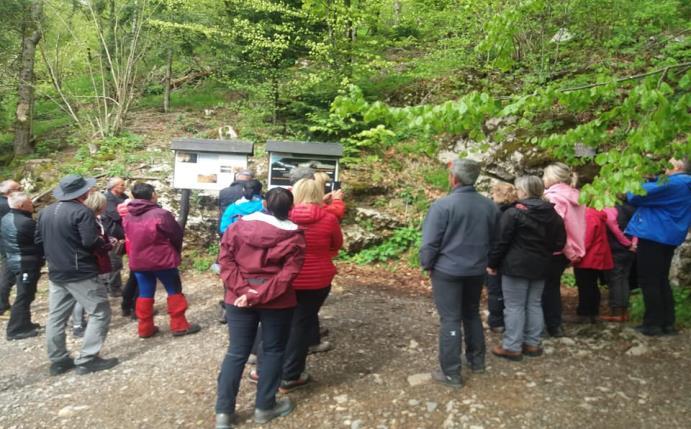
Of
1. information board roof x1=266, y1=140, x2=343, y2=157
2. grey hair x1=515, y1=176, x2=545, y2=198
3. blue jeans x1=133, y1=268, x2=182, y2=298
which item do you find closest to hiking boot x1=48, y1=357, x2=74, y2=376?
blue jeans x1=133, y1=268, x2=182, y2=298

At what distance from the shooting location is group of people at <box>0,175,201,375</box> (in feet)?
15.2

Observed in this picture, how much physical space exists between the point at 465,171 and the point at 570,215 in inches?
67.1

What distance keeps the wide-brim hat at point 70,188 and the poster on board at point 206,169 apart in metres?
2.50

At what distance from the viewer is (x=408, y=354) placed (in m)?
4.89

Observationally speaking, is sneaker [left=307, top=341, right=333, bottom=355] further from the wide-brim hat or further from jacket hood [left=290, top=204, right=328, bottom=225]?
the wide-brim hat

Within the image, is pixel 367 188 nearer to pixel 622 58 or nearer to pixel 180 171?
pixel 180 171

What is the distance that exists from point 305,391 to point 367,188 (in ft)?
20.1

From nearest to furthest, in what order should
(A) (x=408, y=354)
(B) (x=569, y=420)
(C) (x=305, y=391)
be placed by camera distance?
1. (B) (x=569, y=420)
2. (C) (x=305, y=391)
3. (A) (x=408, y=354)

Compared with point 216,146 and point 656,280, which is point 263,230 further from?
point 656,280

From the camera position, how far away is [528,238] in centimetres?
446

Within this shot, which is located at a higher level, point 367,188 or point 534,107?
point 534,107

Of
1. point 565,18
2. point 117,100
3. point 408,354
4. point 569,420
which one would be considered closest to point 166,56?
point 117,100

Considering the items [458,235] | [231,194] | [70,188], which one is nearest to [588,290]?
[458,235]

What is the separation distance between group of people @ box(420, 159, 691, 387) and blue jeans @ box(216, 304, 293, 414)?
4.68 ft
